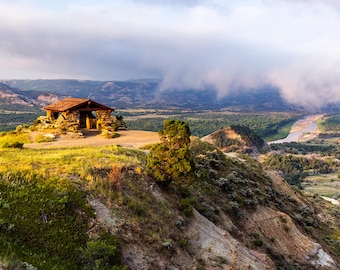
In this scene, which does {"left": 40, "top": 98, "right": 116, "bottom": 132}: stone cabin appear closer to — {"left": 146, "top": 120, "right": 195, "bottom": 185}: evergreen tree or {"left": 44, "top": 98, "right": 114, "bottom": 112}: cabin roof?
{"left": 44, "top": 98, "right": 114, "bottom": 112}: cabin roof

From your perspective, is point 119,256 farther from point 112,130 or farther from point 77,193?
point 112,130

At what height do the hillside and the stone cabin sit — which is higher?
the stone cabin

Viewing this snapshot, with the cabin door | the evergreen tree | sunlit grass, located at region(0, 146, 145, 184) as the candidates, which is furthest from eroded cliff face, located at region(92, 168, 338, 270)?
the cabin door

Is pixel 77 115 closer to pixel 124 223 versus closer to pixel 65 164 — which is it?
pixel 65 164

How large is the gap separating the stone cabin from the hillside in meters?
18.5

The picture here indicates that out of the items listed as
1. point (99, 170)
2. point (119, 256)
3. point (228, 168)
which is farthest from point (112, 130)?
point (119, 256)

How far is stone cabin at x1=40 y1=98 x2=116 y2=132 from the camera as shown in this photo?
47750mm

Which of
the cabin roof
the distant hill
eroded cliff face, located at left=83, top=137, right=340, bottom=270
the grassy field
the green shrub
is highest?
the cabin roof

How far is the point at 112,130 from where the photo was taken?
50.8 metres

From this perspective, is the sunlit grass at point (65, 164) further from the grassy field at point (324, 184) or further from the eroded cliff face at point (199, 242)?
the grassy field at point (324, 184)

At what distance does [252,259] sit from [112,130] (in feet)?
108

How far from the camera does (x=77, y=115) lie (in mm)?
49000

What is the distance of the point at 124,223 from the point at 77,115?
33665 millimetres

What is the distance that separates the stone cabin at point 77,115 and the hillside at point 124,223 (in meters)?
18.5
